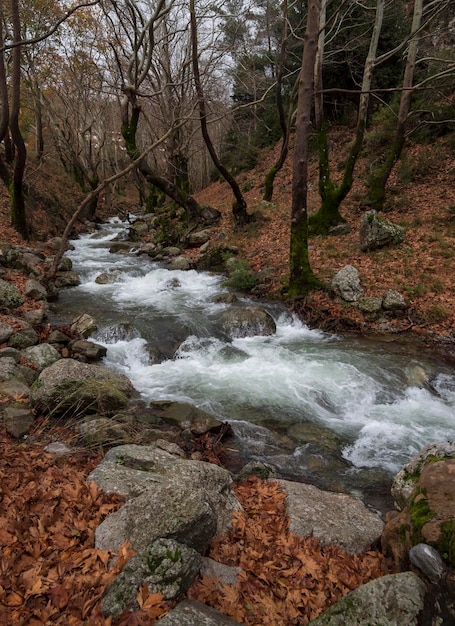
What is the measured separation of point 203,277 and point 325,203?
516 cm

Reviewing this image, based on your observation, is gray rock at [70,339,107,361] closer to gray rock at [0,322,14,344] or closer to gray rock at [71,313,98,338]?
gray rock at [71,313,98,338]

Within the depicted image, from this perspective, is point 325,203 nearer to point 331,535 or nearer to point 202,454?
point 202,454

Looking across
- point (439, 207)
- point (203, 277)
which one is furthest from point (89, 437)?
point (439, 207)

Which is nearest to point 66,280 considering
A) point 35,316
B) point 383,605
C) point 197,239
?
point 35,316

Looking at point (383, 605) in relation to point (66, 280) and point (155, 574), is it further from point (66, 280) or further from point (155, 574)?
point (66, 280)

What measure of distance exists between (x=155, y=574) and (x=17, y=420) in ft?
10.9

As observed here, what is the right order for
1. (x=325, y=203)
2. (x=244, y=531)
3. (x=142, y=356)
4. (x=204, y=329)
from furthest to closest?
(x=325, y=203)
(x=204, y=329)
(x=142, y=356)
(x=244, y=531)

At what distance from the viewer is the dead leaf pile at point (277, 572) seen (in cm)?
277

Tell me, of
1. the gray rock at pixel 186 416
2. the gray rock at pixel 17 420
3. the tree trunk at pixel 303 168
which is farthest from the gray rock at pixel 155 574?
the tree trunk at pixel 303 168

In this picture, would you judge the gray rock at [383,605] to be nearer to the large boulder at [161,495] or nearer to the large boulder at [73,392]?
the large boulder at [161,495]

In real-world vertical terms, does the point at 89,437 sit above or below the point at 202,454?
above

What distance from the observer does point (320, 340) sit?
337 inches

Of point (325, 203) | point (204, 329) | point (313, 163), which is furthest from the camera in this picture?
point (313, 163)

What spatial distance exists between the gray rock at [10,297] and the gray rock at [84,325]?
1.35m
